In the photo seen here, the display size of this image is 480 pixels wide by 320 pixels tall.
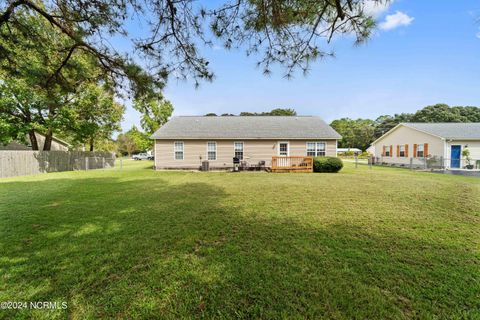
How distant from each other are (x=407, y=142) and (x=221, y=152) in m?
18.1

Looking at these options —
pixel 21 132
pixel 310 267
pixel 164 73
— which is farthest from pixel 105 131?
pixel 310 267

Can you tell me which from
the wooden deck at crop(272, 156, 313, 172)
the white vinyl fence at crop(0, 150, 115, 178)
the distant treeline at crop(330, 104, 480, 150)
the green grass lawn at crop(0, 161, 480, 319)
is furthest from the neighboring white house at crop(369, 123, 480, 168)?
the white vinyl fence at crop(0, 150, 115, 178)

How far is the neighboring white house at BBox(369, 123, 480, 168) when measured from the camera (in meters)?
15.6

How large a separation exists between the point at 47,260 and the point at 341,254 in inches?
168

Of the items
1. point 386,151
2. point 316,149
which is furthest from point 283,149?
point 386,151

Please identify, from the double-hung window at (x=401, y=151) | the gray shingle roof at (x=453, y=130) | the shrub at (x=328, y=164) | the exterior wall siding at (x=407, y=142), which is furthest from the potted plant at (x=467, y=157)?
the shrub at (x=328, y=164)

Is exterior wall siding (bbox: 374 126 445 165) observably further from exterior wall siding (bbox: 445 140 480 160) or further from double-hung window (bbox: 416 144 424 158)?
exterior wall siding (bbox: 445 140 480 160)

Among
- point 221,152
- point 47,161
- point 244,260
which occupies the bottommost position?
point 244,260

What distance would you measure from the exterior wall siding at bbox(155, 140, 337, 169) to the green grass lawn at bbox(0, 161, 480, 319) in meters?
9.99

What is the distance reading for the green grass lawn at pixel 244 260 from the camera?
2029 mm

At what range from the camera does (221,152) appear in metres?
15.5

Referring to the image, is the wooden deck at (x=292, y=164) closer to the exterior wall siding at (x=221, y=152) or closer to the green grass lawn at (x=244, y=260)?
the exterior wall siding at (x=221, y=152)

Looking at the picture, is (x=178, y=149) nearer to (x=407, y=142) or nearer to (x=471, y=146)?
(x=407, y=142)

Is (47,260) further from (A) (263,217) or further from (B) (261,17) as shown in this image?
(B) (261,17)
